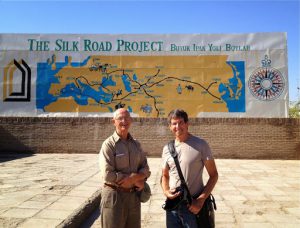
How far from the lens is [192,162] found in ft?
9.25

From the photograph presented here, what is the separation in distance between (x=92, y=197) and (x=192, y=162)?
330 centimetres

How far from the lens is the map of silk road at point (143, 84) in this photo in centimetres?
1337

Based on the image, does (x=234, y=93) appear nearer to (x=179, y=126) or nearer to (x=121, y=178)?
(x=179, y=126)

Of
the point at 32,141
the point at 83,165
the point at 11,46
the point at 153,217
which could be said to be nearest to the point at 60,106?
the point at 32,141

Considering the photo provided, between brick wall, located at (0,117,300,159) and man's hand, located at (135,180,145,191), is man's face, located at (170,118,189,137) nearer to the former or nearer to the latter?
man's hand, located at (135,180,145,191)

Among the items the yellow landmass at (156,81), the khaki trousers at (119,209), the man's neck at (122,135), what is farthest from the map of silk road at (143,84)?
the khaki trousers at (119,209)

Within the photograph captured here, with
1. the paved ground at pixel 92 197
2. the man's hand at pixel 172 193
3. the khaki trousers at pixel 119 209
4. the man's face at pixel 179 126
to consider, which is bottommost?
the paved ground at pixel 92 197

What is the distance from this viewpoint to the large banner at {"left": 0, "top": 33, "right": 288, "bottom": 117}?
13.4 metres

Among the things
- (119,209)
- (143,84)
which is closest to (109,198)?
(119,209)

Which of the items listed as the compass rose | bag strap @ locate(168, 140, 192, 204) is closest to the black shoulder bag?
bag strap @ locate(168, 140, 192, 204)

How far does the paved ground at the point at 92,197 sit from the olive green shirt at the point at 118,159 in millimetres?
1600

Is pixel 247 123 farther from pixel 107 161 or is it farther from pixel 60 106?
pixel 107 161

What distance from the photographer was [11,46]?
554 inches

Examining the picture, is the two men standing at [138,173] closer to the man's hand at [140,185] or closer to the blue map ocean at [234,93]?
the man's hand at [140,185]
